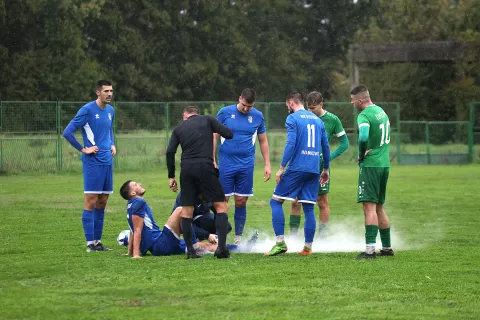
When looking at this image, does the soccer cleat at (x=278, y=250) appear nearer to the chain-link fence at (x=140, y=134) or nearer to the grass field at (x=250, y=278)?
the grass field at (x=250, y=278)

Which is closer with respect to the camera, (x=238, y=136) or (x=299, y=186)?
(x=299, y=186)

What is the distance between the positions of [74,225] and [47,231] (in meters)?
1.01

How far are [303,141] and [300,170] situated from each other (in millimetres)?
352

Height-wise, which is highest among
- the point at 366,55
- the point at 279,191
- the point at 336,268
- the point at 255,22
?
the point at 255,22

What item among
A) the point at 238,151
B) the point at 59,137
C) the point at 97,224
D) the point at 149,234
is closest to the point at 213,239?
the point at 149,234

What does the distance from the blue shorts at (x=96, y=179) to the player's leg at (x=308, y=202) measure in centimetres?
264

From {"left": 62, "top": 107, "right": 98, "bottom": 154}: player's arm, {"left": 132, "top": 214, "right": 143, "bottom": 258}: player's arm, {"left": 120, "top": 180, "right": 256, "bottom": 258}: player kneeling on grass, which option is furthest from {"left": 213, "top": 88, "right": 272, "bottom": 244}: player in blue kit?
{"left": 62, "top": 107, "right": 98, "bottom": 154}: player's arm

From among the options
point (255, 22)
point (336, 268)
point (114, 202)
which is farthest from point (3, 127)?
point (255, 22)

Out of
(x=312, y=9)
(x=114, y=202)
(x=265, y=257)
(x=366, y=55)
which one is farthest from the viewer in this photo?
(x=312, y=9)

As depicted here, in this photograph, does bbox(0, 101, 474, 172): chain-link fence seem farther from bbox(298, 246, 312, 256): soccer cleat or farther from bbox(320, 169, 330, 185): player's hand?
bbox(298, 246, 312, 256): soccer cleat

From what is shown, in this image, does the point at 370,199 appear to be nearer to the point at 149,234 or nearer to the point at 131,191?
the point at 149,234

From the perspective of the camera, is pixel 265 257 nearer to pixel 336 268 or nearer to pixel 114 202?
pixel 336 268

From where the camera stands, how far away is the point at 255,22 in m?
67.6

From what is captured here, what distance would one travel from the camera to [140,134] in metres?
32.7
